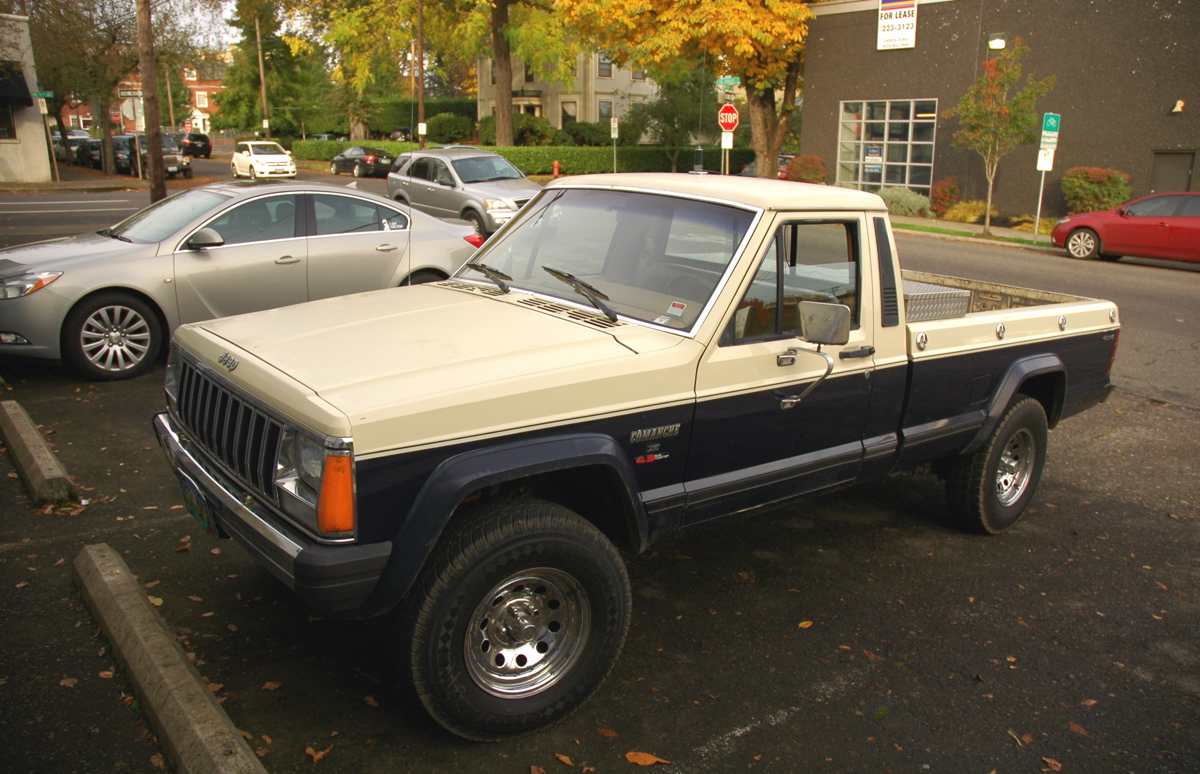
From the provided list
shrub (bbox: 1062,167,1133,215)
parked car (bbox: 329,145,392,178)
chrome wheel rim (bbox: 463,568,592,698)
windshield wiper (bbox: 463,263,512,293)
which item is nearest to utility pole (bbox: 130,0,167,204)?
windshield wiper (bbox: 463,263,512,293)

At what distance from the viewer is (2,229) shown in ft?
63.5

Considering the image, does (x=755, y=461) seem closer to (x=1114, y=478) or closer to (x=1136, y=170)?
(x=1114, y=478)

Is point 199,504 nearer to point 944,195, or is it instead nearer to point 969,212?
point 969,212

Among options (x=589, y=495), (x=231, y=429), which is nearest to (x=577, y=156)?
(x=589, y=495)

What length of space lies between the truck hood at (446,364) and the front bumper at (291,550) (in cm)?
35

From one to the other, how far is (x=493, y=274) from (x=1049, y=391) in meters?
3.44

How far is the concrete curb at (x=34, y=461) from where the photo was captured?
5250mm

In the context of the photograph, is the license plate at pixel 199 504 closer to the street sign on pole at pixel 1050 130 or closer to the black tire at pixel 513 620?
the black tire at pixel 513 620

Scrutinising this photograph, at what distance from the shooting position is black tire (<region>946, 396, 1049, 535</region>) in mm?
5223

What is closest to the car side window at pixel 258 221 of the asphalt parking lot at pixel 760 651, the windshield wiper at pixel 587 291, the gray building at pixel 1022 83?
the asphalt parking lot at pixel 760 651

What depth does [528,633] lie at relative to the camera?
3451 millimetres

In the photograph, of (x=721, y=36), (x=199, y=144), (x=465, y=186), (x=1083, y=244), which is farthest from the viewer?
(x=199, y=144)

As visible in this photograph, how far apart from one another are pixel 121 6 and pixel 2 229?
19382mm

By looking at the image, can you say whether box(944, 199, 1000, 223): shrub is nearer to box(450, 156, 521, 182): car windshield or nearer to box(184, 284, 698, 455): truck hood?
box(450, 156, 521, 182): car windshield
